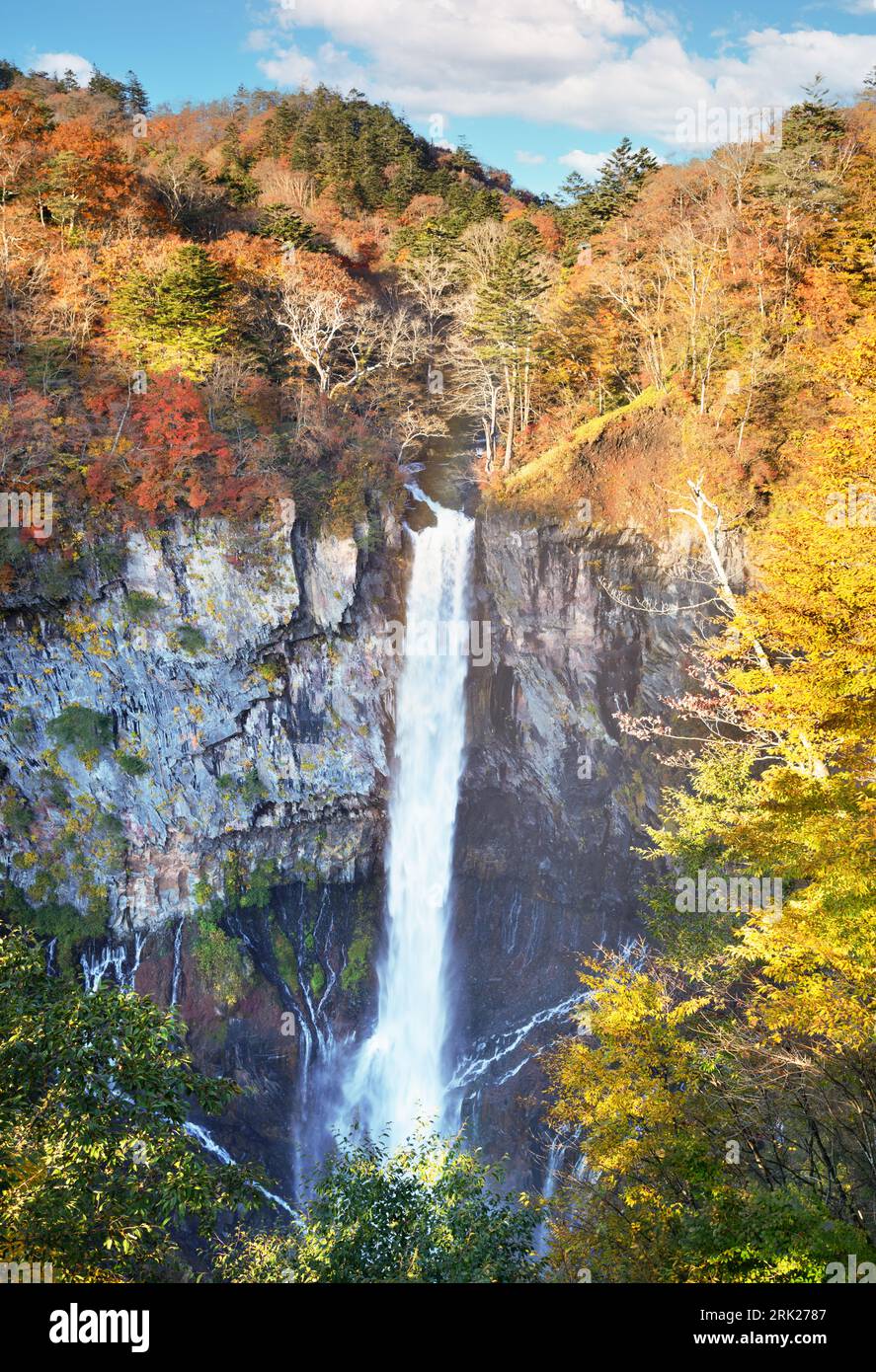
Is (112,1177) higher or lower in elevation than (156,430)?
lower

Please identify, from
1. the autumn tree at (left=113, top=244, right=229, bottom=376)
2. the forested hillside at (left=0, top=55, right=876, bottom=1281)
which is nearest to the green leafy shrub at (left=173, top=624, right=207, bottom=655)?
the forested hillside at (left=0, top=55, right=876, bottom=1281)

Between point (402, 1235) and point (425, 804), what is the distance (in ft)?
52.1

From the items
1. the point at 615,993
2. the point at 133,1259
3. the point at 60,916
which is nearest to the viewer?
the point at 133,1259

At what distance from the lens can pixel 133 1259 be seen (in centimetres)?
784

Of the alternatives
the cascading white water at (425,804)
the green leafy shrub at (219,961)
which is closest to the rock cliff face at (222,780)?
the green leafy shrub at (219,961)

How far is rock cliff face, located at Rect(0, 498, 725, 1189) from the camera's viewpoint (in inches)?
878

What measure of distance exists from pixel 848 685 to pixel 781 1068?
473cm

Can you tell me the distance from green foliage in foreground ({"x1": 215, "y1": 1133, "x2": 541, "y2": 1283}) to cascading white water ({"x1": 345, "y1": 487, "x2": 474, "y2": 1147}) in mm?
13576

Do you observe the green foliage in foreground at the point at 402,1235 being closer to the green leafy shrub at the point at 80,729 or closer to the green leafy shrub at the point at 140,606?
the green leafy shrub at the point at 80,729

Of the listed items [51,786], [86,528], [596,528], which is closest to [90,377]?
[86,528]

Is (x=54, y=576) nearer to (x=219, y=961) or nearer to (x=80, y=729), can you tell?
(x=80, y=729)
